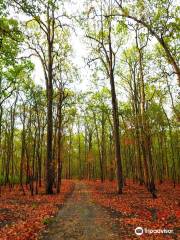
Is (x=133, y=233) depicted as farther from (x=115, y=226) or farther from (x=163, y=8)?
(x=163, y=8)

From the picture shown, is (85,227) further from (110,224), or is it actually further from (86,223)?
(110,224)

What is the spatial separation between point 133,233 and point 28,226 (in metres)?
3.68

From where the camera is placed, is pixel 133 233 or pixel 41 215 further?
pixel 41 215

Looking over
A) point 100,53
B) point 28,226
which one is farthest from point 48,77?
point 28,226

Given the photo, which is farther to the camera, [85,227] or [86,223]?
[86,223]

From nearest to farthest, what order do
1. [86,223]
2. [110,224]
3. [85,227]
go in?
1. [85,227]
2. [110,224]
3. [86,223]

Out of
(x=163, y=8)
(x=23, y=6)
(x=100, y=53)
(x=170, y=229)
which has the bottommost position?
(x=170, y=229)

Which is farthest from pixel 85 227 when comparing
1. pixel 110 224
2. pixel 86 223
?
pixel 110 224

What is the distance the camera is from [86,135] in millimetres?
52719

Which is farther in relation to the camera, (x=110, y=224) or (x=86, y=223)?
(x=86, y=223)

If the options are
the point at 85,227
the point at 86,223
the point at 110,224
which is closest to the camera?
the point at 85,227

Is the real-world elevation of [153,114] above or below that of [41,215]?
above

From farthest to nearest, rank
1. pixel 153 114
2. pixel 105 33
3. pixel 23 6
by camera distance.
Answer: pixel 105 33 < pixel 153 114 < pixel 23 6

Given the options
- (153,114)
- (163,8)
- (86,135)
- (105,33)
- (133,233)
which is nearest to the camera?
(133,233)
